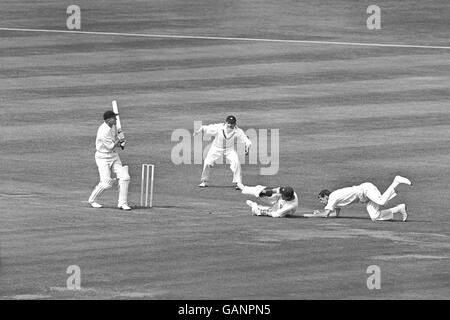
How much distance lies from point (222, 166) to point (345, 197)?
7.63m

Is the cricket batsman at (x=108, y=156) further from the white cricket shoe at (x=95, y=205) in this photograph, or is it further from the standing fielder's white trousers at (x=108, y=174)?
the white cricket shoe at (x=95, y=205)

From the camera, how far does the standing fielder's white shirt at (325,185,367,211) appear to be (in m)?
31.8

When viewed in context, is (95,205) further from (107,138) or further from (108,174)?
(107,138)

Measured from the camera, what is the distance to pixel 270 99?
153 ft

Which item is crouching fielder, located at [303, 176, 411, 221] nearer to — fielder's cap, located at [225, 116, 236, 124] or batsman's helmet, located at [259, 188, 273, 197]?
batsman's helmet, located at [259, 188, 273, 197]

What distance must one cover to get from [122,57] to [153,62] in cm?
135

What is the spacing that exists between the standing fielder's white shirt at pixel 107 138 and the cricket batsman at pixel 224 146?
396 cm

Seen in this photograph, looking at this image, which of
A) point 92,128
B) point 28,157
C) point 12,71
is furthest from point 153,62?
point 28,157

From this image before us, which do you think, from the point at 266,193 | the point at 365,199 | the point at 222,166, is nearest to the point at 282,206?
the point at 266,193

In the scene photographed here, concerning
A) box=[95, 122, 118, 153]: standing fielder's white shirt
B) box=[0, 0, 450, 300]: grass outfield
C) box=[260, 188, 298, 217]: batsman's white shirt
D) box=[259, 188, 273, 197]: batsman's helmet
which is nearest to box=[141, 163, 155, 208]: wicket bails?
box=[0, 0, 450, 300]: grass outfield

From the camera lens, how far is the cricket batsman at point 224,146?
35.9 m

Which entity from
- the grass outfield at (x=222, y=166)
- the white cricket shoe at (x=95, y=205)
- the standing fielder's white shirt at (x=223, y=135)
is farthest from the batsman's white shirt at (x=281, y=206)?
the standing fielder's white shirt at (x=223, y=135)
